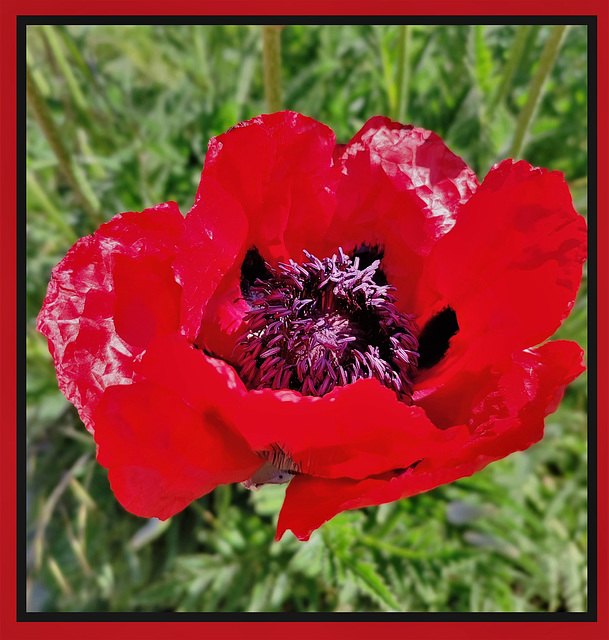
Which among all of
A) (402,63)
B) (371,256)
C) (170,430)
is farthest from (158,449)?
(402,63)

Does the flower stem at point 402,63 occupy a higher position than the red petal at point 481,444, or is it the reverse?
the flower stem at point 402,63

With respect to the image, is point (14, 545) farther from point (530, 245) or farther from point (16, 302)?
point (530, 245)

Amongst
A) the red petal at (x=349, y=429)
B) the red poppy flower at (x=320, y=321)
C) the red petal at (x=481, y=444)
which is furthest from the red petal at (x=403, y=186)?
the red petal at (x=349, y=429)

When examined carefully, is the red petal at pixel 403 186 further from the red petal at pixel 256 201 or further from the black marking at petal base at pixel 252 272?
the black marking at petal base at pixel 252 272

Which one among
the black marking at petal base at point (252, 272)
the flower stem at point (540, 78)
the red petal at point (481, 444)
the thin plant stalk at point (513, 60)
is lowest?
the red petal at point (481, 444)

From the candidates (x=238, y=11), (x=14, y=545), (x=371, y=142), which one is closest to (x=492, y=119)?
(x=371, y=142)

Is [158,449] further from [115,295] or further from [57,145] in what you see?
[57,145]
